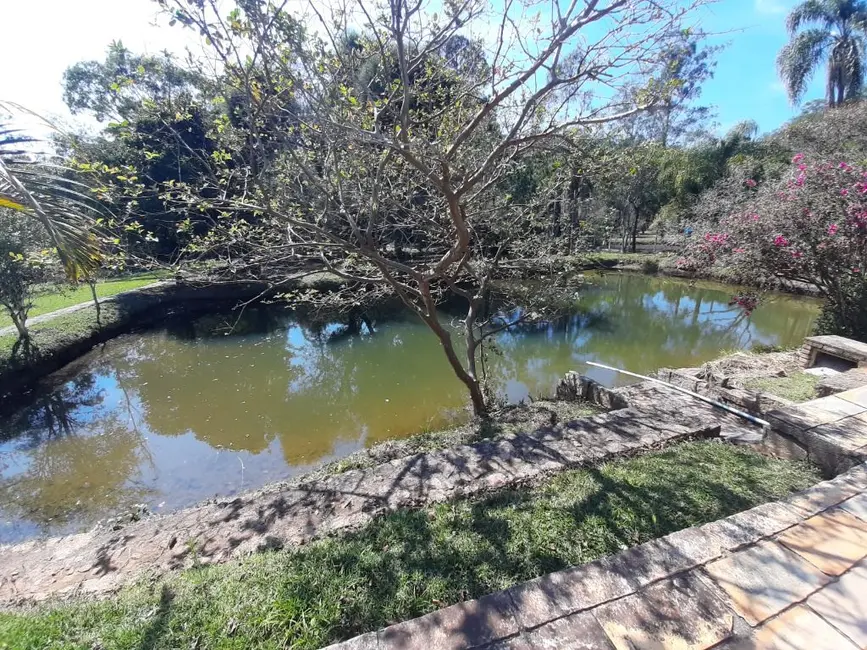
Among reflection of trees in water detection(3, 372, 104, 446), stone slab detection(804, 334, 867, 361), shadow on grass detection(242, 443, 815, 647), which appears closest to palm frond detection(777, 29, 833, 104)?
stone slab detection(804, 334, 867, 361)

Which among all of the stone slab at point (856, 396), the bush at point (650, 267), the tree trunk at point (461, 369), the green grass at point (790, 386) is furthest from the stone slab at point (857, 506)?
the bush at point (650, 267)

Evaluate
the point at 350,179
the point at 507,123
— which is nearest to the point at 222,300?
the point at 350,179

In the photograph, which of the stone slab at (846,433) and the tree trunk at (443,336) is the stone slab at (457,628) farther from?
the tree trunk at (443,336)

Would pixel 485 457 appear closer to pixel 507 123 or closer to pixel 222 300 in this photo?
pixel 507 123

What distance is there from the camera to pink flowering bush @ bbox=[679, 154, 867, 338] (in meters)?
5.61

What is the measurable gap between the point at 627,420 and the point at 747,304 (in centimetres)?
537

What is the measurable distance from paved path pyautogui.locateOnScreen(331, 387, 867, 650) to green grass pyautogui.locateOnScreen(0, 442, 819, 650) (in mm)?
195

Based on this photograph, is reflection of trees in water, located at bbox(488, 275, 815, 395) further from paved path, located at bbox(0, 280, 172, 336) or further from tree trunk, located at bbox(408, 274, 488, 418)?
paved path, located at bbox(0, 280, 172, 336)

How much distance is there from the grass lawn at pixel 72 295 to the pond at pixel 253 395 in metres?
2.43

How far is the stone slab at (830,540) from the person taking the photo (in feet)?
5.62

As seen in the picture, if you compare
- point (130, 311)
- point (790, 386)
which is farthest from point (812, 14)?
point (130, 311)

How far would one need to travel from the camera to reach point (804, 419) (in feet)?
9.10

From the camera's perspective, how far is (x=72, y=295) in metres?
12.7

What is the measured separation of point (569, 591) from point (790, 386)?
4.36 metres
